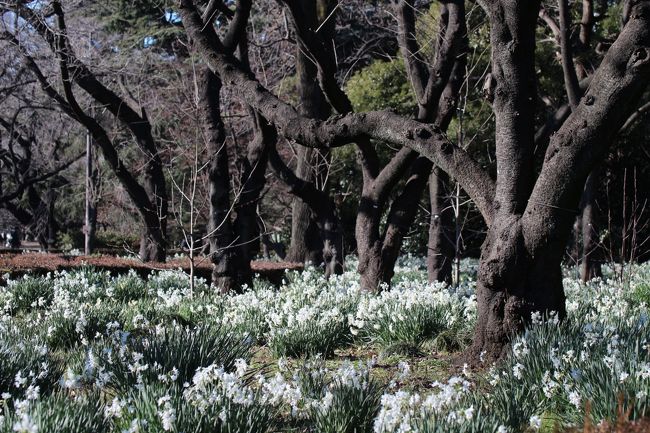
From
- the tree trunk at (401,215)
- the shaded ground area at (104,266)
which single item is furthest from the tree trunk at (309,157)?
the tree trunk at (401,215)

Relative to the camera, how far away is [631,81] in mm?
5562

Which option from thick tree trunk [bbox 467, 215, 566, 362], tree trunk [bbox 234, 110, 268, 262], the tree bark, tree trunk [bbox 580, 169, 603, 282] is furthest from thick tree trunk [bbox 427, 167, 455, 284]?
thick tree trunk [bbox 467, 215, 566, 362]

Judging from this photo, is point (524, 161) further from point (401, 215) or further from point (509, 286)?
point (401, 215)

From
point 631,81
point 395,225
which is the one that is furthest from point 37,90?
point 631,81

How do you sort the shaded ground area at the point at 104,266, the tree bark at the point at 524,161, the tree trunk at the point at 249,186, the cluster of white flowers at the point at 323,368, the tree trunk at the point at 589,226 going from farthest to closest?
the tree trunk at the point at 589,226 → the shaded ground area at the point at 104,266 → the tree trunk at the point at 249,186 → the tree bark at the point at 524,161 → the cluster of white flowers at the point at 323,368

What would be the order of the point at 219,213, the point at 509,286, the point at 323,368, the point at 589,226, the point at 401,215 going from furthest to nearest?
the point at 589,226
the point at 219,213
the point at 401,215
the point at 509,286
the point at 323,368

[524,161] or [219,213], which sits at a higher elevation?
[524,161]

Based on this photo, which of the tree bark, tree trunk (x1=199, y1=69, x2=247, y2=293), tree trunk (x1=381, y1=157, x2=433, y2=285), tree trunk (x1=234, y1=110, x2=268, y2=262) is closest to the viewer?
the tree bark

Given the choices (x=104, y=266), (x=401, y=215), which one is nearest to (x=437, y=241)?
(x=401, y=215)

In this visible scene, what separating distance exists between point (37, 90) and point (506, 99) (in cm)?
1913

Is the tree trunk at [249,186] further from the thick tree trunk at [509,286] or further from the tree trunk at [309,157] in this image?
the thick tree trunk at [509,286]

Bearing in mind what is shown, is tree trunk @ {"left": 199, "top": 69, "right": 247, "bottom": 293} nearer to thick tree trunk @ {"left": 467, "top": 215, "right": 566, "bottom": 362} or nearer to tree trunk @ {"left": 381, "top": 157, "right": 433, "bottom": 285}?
tree trunk @ {"left": 381, "top": 157, "right": 433, "bottom": 285}

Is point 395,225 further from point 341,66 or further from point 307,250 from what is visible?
point 341,66

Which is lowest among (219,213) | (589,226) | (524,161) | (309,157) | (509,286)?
(509,286)
